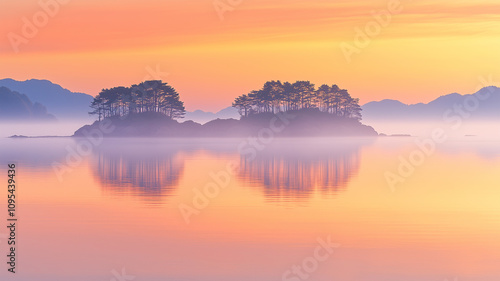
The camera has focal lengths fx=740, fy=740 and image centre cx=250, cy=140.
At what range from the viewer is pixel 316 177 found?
52969mm

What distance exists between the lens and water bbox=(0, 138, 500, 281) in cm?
2316

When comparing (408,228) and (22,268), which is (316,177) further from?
(22,268)

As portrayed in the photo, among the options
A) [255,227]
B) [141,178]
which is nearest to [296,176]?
[141,178]

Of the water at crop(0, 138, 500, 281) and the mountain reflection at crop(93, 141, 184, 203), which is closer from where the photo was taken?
the water at crop(0, 138, 500, 281)

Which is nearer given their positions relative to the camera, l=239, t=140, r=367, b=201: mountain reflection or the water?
the water

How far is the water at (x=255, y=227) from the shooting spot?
23.2 meters

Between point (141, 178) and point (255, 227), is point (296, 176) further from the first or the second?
point (255, 227)

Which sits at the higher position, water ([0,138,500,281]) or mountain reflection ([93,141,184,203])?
mountain reflection ([93,141,184,203])

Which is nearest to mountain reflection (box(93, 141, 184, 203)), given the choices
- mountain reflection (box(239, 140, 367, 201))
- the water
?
the water

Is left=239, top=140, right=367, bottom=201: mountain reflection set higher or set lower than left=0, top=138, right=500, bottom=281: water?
higher

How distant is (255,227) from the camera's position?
30531 mm

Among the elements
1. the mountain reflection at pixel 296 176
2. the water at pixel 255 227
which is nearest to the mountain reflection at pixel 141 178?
the water at pixel 255 227

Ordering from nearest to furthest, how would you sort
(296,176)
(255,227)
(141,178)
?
1. (255,227)
2. (141,178)
3. (296,176)

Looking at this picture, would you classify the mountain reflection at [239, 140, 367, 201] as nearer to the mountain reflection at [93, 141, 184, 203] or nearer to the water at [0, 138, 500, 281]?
the water at [0, 138, 500, 281]
